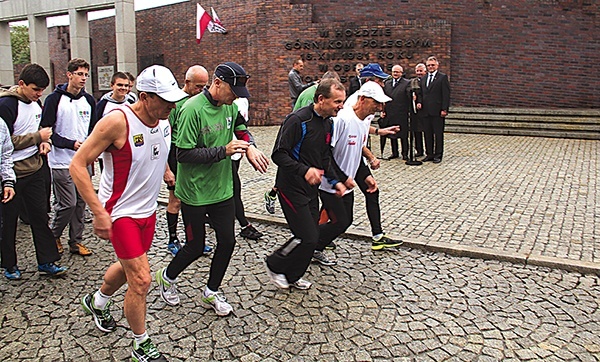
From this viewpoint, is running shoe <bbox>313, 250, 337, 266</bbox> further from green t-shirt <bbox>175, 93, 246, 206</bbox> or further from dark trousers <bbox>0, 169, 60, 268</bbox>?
dark trousers <bbox>0, 169, 60, 268</bbox>

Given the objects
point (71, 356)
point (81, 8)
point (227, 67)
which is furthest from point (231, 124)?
point (81, 8)

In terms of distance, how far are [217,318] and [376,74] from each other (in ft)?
13.4

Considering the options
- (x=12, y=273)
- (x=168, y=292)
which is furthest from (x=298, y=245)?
(x=12, y=273)

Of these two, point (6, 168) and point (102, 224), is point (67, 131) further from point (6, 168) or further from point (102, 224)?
point (102, 224)

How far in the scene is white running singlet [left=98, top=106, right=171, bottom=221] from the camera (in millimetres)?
3539

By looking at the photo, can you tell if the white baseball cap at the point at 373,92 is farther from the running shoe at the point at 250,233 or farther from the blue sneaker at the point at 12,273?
the blue sneaker at the point at 12,273

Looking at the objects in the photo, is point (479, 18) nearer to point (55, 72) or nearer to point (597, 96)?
point (597, 96)

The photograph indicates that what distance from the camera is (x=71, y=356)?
3789 millimetres

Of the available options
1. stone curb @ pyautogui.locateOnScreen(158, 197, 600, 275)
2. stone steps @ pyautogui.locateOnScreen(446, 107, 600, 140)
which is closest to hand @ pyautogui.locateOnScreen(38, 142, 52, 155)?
stone curb @ pyautogui.locateOnScreen(158, 197, 600, 275)

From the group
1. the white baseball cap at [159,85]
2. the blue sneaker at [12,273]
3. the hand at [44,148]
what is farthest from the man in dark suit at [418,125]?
the white baseball cap at [159,85]

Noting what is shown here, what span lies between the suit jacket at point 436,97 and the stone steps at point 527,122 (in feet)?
17.4

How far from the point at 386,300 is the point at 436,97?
797cm

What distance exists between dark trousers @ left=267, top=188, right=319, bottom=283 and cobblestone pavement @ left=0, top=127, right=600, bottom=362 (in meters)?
0.21

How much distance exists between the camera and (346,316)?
4.43m
